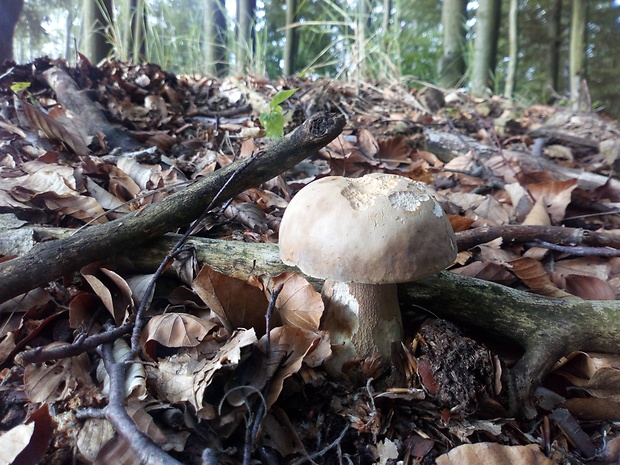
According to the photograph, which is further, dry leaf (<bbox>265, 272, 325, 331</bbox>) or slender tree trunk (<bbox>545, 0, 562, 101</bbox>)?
slender tree trunk (<bbox>545, 0, 562, 101</bbox>)

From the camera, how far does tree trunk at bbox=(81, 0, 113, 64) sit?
15.1ft

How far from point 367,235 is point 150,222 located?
820mm

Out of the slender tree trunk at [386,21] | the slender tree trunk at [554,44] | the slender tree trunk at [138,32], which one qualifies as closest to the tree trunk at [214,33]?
the slender tree trunk at [138,32]

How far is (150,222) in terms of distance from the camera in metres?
1.48

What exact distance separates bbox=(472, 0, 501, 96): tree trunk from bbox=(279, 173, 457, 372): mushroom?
590cm

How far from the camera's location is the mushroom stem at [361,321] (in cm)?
138

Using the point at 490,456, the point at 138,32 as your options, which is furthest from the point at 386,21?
the point at 490,456

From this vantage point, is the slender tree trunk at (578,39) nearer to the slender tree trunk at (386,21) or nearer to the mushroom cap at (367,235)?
the slender tree trunk at (386,21)

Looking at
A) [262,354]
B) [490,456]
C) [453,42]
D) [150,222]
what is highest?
[453,42]

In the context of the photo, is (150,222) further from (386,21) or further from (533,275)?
(386,21)

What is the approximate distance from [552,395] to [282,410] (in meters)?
0.92

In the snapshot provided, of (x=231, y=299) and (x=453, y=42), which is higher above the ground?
(x=453, y=42)

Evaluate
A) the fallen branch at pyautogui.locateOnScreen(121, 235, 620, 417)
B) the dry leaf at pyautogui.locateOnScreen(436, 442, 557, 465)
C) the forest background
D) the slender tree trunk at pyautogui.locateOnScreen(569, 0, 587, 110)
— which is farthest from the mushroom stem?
the slender tree trunk at pyautogui.locateOnScreen(569, 0, 587, 110)

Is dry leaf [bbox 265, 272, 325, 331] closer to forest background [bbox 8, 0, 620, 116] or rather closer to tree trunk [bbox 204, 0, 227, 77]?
forest background [bbox 8, 0, 620, 116]
